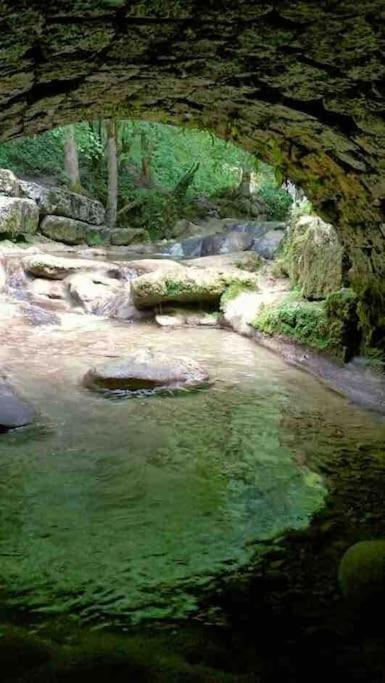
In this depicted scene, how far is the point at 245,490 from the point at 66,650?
176 cm

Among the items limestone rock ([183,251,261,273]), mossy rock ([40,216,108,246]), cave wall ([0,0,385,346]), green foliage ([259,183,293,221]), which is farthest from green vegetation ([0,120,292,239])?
cave wall ([0,0,385,346])

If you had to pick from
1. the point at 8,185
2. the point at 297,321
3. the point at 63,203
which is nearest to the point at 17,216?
the point at 8,185

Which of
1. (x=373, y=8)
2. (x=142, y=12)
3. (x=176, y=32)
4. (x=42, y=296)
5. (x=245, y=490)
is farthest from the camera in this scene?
(x=42, y=296)

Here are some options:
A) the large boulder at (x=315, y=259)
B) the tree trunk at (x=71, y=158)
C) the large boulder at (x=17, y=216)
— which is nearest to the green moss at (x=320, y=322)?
the large boulder at (x=315, y=259)

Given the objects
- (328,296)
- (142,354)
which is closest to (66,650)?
(142,354)

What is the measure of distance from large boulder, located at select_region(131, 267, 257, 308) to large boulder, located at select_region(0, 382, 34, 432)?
4706mm

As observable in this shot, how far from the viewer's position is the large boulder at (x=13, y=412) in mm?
4673

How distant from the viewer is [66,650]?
7.34 feet

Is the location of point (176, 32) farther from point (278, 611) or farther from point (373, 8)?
point (278, 611)

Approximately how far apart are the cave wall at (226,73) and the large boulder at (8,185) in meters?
10.9

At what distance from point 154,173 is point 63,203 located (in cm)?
814

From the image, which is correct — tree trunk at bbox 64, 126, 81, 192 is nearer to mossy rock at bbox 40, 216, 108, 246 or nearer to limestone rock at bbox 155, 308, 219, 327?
mossy rock at bbox 40, 216, 108, 246

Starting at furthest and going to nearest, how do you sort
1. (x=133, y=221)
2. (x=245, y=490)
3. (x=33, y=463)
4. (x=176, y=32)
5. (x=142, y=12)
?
(x=133, y=221), (x=33, y=463), (x=245, y=490), (x=176, y=32), (x=142, y=12)

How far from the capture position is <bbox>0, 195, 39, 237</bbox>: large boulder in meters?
13.2
